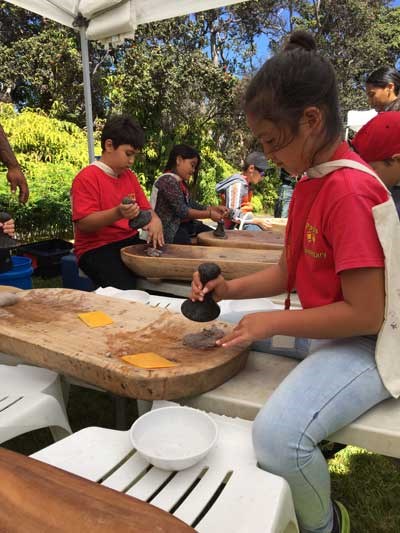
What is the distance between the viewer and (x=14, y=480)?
873 mm

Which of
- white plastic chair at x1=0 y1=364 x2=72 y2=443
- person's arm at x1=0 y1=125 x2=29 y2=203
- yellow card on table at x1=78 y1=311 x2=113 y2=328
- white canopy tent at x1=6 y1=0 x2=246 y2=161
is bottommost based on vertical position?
white plastic chair at x1=0 y1=364 x2=72 y2=443

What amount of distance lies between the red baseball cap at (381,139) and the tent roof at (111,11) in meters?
2.75

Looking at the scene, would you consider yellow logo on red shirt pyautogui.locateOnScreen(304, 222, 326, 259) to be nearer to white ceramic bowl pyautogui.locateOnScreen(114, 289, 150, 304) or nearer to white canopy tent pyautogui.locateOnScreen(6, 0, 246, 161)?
white ceramic bowl pyautogui.locateOnScreen(114, 289, 150, 304)

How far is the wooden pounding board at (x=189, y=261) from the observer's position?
2.77m

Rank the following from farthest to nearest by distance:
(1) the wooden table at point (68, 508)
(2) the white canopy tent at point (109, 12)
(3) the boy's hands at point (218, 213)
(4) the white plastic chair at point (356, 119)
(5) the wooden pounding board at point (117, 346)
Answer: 1. (4) the white plastic chair at point (356, 119)
2. (3) the boy's hands at point (218, 213)
3. (2) the white canopy tent at point (109, 12)
4. (5) the wooden pounding board at point (117, 346)
5. (1) the wooden table at point (68, 508)

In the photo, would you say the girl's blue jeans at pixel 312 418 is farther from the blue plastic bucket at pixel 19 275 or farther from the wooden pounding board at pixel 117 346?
the blue plastic bucket at pixel 19 275

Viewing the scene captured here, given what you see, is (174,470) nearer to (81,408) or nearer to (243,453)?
(243,453)

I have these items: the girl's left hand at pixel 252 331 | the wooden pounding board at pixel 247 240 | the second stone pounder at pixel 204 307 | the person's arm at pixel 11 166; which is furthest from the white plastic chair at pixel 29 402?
the wooden pounding board at pixel 247 240

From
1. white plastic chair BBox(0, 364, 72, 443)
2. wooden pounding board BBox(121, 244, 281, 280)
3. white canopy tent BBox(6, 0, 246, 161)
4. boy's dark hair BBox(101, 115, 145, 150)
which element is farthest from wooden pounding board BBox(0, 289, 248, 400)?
white canopy tent BBox(6, 0, 246, 161)

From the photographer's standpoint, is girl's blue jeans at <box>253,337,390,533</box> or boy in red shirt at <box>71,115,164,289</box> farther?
boy in red shirt at <box>71,115,164,289</box>

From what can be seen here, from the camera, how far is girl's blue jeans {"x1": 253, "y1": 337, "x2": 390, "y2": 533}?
47.8 inches

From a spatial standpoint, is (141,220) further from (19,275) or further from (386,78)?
(386,78)

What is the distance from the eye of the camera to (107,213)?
3.02 m

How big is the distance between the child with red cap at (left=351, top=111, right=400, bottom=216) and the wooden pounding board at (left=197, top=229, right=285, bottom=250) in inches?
60.4
